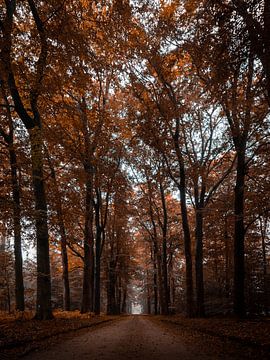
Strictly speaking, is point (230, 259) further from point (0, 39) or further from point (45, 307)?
point (0, 39)

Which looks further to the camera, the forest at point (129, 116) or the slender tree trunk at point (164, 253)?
the slender tree trunk at point (164, 253)

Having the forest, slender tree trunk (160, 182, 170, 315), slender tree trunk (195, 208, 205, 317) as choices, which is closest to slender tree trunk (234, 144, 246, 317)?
the forest

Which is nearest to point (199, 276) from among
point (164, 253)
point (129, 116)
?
point (164, 253)

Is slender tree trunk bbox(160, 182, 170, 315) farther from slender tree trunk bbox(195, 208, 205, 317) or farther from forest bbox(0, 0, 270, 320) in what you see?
slender tree trunk bbox(195, 208, 205, 317)

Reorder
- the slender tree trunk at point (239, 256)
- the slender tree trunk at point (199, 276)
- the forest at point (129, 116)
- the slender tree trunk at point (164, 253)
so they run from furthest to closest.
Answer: the slender tree trunk at point (164, 253) < the slender tree trunk at point (199, 276) < the slender tree trunk at point (239, 256) < the forest at point (129, 116)

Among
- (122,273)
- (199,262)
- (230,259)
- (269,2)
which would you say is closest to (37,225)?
(269,2)

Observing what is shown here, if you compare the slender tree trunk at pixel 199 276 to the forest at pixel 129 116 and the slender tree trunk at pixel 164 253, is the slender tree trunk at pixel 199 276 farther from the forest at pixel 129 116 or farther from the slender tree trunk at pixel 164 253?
the slender tree trunk at pixel 164 253

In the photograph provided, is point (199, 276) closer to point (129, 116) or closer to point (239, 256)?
point (239, 256)

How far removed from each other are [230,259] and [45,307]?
51.9 feet

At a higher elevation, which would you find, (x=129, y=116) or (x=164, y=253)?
(x=129, y=116)

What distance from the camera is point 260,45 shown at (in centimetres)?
547

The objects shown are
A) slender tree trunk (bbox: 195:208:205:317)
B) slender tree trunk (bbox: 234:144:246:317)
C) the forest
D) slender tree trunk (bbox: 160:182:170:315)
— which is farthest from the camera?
slender tree trunk (bbox: 160:182:170:315)

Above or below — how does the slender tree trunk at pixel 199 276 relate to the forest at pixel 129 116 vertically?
below

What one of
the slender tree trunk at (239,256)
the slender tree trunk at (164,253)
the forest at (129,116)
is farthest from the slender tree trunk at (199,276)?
the slender tree trunk at (164,253)
